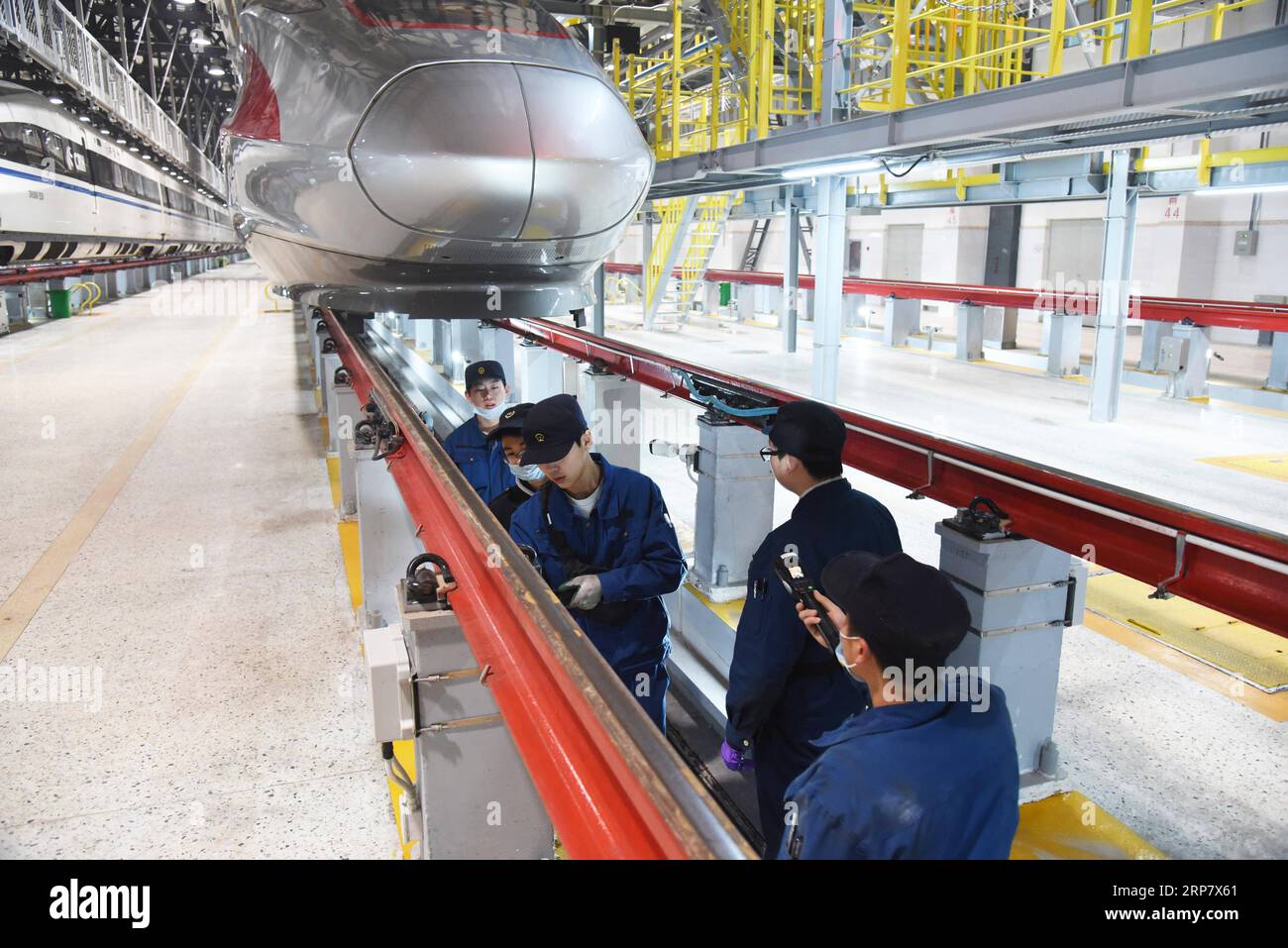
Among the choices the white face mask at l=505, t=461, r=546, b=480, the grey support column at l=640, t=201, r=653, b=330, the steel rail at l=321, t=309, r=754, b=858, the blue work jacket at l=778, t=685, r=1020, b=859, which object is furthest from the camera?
the grey support column at l=640, t=201, r=653, b=330

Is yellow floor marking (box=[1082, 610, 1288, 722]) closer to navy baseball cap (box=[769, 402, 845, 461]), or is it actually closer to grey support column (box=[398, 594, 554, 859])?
navy baseball cap (box=[769, 402, 845, 461])

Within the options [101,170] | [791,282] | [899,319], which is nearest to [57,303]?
[101,170]

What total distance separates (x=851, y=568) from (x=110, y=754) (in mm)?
2672

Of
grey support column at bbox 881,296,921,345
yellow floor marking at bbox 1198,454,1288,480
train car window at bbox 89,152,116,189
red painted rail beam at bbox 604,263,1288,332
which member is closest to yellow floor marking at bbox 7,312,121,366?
train car window at bbox 89,152,116,189

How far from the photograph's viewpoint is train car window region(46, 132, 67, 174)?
10.6 metres

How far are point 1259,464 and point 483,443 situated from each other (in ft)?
20.1

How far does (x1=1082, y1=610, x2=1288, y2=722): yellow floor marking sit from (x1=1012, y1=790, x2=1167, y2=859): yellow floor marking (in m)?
1.11

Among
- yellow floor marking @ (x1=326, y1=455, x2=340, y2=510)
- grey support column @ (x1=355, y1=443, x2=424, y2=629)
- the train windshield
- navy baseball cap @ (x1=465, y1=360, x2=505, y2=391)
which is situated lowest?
yellow floor marking @ (x1=326, y1=455, x2=340, y2=510)

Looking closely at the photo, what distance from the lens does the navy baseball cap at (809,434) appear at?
2367mm

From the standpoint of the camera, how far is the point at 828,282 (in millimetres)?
8289

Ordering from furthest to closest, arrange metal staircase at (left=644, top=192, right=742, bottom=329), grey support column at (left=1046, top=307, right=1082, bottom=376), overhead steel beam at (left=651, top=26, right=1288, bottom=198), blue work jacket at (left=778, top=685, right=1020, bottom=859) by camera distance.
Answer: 1. metal staircase at (left=644, top=192, right=742, bottom=329)
2. grey support column at (left=1046, top=307, right=1082, bottom=376)
3. overhead steel beam at (left=651, top=26, right=1288, bottom=198)
4. blue work jacket at (left=778, top=685, right=1020, bottom=859)

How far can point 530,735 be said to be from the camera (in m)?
1.47

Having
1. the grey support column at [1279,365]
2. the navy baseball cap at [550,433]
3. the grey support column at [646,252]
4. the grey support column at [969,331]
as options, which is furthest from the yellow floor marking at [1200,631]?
the grey support column at [646,252]
